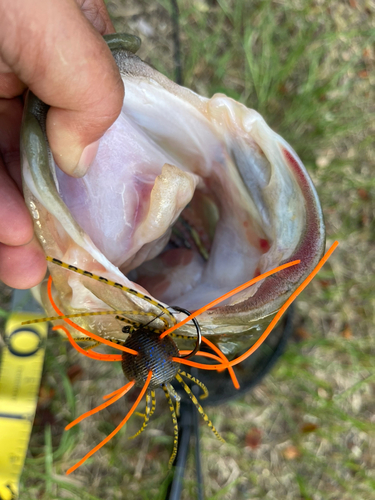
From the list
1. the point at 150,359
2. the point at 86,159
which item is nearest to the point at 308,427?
the point at 150,359

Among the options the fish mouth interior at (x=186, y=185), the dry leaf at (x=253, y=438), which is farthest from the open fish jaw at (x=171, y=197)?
the dry leaf at (x=253, y=438)

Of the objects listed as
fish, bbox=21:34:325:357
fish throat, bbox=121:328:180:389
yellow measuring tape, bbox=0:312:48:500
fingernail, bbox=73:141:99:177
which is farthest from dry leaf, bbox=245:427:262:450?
fingernail, bbox=73:141:99:177

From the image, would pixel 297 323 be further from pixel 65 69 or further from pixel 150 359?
pixel 65 69

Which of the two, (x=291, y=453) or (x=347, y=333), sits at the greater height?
(x=347, y=333)

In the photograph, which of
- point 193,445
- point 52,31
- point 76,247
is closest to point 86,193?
point 76,247

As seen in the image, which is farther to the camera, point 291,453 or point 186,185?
point 291,453
